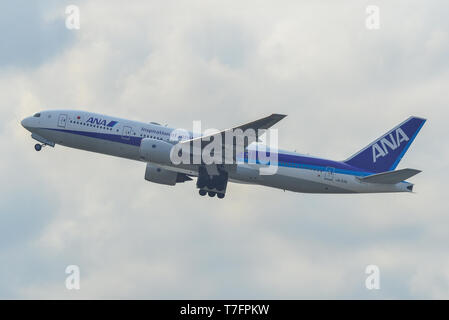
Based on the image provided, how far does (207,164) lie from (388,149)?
1723 centimetres

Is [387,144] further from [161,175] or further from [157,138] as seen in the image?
[157,138]

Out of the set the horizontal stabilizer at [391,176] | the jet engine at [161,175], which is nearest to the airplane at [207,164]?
the horizontal stabilizer at [391,176]

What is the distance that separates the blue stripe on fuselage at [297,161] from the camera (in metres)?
82.1

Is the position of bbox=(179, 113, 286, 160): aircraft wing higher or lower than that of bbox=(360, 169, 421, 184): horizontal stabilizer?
higher

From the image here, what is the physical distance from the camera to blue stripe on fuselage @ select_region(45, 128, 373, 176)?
82.1 meters

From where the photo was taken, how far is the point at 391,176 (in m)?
82.5

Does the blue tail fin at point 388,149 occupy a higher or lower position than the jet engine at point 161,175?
higher

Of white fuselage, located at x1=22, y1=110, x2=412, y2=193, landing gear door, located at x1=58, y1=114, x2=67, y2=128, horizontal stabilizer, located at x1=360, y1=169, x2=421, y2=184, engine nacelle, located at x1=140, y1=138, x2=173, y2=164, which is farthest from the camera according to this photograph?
landing gear door, located at x1=58, y1=114, x2=67, y2=128

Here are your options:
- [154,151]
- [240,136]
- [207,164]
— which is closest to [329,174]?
[240,136]

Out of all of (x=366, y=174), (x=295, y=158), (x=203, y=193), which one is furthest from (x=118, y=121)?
(x=366, y=174)

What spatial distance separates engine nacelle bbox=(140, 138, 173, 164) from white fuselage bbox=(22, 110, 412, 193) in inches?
54.0

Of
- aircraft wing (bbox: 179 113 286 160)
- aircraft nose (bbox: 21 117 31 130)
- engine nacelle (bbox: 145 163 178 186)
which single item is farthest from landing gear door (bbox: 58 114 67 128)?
aircraft wing (bbox: 179 113 286 160)

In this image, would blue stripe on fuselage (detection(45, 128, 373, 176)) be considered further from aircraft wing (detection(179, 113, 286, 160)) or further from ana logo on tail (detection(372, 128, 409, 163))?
aircraft wing (detection(179, 113, 286, 160))

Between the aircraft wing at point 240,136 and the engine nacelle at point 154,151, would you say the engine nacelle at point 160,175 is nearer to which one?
the engine nacelle at point 154,151
